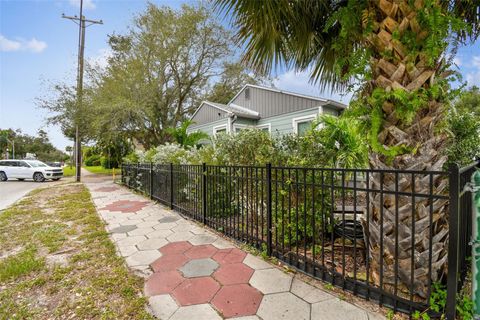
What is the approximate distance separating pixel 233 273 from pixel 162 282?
766mm

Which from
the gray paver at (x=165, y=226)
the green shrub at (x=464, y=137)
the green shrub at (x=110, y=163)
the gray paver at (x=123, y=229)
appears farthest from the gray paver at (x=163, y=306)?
the green shrub at (x=110, y=163)

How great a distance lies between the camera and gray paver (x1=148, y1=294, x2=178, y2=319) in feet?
6.55

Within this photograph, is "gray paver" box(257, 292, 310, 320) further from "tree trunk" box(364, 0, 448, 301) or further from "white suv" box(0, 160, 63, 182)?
"white suv" box(0, 160, 63, 182)

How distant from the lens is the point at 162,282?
2510mm

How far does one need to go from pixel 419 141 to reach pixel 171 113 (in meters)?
18.8

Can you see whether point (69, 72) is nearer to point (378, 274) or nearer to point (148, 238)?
point (148, 238)

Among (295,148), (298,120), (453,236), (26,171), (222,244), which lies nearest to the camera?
(453,236)

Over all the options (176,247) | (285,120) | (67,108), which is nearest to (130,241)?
(176,247)

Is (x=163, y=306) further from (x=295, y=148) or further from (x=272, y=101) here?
(x=272, y=101)

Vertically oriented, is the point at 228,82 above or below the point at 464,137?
above

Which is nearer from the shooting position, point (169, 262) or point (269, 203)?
point (169, 262)

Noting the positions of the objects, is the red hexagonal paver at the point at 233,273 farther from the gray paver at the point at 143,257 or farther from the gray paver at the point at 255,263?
the gray paver at the point at 143,257

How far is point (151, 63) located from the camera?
16.6 m

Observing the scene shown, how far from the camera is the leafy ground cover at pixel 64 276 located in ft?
6.96
